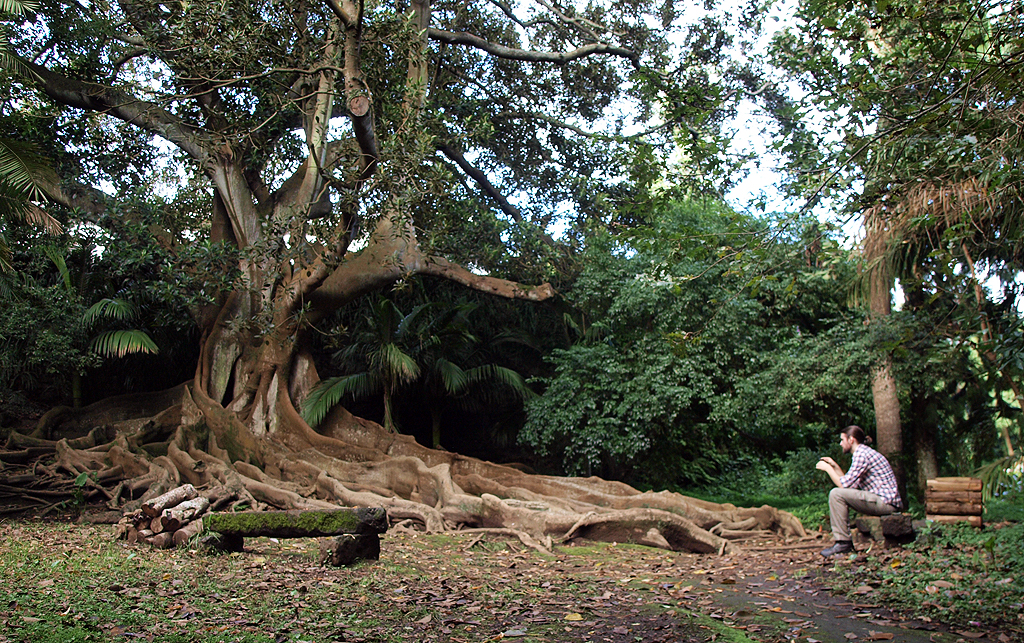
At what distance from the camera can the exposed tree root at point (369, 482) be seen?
9023 millimetres

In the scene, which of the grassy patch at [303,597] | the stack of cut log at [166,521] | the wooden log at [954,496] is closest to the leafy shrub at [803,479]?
the wooden log at [954,496]

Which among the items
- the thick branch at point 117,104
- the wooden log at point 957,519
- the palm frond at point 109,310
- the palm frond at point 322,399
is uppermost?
the thick branch at point 117,104

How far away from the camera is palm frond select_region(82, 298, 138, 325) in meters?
11.8

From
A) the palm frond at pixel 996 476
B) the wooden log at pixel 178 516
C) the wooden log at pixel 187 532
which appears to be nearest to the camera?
the wooden log at pixel 187 532

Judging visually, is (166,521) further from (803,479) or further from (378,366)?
(803,479)

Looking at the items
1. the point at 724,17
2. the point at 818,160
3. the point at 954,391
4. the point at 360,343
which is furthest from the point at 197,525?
the point at 724,17

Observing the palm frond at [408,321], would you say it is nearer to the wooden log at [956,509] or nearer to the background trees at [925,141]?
the background trees at [925,141]

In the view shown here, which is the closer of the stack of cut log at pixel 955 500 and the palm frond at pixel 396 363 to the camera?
the stack of cut log at pixel 955 500

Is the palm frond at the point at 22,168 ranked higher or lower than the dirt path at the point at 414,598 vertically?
higher

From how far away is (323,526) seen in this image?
653 centimetres

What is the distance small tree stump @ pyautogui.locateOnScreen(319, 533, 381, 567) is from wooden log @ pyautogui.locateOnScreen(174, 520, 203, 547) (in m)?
1.25

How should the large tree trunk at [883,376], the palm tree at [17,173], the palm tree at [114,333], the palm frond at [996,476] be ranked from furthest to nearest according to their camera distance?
the palm tree at [114,333] → the large tree trunk at [883,376] → the palm frond at [996,476] → the palm tree at [17,173]

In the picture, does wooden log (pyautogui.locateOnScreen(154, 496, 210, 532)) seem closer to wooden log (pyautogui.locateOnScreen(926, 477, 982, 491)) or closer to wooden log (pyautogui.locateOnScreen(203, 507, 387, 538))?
wooden log (pyautogui.locateOnScreen(203, 507, 387, 538))

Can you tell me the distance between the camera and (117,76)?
1299cm
